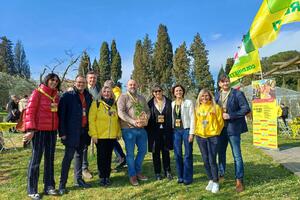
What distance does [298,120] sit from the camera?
557 inches

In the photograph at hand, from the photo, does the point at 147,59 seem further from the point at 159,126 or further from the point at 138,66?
the point at 159,126

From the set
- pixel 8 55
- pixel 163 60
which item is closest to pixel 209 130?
pixel 163 60

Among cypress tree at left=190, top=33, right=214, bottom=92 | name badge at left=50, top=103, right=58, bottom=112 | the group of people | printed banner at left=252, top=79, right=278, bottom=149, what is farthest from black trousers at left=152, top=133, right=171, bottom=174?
cypress tree at left=190, top=33, right=214, bottom=92

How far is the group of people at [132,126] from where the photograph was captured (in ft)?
16.7

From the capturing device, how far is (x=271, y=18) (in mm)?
5723

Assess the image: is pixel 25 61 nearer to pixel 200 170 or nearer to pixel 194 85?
pixel 194 85

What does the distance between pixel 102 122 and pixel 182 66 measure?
45686 mm

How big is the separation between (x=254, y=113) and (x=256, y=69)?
5.04 feet

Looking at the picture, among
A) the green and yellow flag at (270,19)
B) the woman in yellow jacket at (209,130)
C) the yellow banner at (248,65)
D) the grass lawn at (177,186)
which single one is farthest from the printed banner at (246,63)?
the woman in yellow jacket at (209,130)

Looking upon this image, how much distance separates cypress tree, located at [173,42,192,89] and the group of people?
144 feet

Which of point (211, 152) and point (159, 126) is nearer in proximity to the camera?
point (211, 152)

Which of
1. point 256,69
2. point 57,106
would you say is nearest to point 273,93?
point 256,69

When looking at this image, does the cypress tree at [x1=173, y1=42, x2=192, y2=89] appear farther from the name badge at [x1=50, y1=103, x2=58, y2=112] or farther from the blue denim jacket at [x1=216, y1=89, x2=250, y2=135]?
the name badge at [x1=50, y1=103, x2=58, y2=112]

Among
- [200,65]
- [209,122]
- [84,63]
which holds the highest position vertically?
[200,65]
